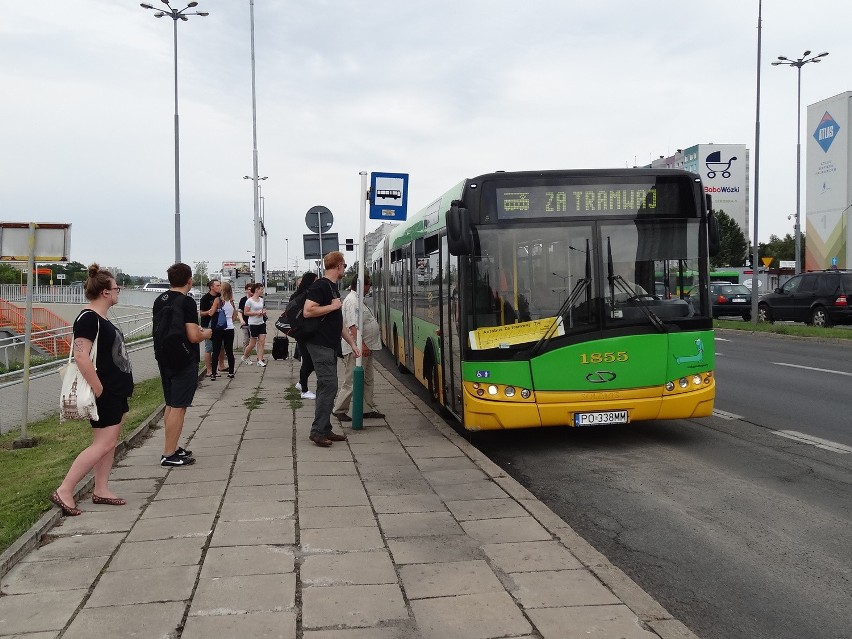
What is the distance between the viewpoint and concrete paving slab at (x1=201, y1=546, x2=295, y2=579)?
15.6 feet

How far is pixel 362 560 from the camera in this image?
496 centimetres

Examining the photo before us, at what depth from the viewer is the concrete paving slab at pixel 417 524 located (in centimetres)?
556

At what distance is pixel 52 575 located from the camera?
477 cm

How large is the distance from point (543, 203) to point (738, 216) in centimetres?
11197

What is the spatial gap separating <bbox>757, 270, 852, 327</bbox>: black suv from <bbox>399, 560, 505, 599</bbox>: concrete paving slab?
24.8 metres

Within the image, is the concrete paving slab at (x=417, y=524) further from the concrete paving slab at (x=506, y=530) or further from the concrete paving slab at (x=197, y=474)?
the concrete paving slab at (x=197, y=474)

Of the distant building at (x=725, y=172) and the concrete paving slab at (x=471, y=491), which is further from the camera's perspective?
the distant building at (x=725, y=172)

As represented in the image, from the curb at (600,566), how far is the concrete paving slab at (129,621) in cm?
215

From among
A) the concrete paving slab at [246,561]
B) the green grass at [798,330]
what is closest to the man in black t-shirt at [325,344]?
the concrete paving slab at [246,561]

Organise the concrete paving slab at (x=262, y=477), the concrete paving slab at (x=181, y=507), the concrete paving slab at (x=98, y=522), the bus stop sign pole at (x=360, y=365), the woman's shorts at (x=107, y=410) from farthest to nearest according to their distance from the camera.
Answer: the bus stop sign pole at (x=360, y=365) → the concrete paving slab at (x=262, y=477) → the woman's shorts at (x=107, y=410) → the concrete paving slab at (x=181, y=507) → the concrete paving slab at (x=98, y=522)

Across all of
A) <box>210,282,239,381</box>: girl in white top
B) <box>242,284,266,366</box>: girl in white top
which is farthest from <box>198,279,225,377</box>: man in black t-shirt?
<box>242,284,266,366</box>: girl in white top

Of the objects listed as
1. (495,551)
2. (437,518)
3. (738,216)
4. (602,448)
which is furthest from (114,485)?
(738,216)

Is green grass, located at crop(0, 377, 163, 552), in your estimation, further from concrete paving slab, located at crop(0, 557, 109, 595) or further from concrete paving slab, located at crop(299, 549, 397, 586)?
concrete paving slab, located at crop(299, 549, 397, 586)

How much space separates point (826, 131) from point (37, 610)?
7171 centimetres
